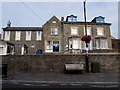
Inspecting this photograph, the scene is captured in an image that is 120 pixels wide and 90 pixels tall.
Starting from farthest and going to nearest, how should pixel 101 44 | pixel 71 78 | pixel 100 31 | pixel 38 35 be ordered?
pixel 38 35 → pixel 100 31 → pixel 101 44 → pixel 71 78

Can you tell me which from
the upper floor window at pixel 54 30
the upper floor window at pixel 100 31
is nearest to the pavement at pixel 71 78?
the upper floor window at pixel 54 30

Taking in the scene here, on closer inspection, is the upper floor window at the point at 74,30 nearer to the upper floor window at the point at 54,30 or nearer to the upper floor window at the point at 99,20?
the upper floor window at the point at 54,30

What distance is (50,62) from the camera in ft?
39.7

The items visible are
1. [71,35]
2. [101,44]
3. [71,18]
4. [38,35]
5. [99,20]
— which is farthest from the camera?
[38,35]

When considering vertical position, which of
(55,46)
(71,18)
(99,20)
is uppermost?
(71,18)

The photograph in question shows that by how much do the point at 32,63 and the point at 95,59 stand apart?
8.08 meters

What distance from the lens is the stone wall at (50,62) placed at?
11.9 meters

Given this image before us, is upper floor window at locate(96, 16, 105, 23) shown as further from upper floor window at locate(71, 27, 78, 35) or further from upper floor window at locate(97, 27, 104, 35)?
upper floor window at locate(71, 27, 78, 35)

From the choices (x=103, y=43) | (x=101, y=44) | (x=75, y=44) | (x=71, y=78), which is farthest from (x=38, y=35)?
(x=71, y=78)

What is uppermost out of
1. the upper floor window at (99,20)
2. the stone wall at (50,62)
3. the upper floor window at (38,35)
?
the upper floor window at (99,20)

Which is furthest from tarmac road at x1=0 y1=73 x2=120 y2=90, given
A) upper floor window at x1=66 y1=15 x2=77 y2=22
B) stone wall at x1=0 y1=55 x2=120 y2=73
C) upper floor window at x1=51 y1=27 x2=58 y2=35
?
upper floor window at x1=66 y1=15 x2=77 y2=22

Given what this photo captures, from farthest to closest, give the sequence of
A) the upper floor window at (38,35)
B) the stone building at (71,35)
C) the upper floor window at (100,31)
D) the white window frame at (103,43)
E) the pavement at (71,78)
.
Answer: the upper floor window at (38,35)
the upper floor window at (100,31)
the white window frame at (103,43)
the stone building at (71,35)
the pavement at (71,78)

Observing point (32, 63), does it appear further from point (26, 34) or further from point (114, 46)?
point (114, 46)

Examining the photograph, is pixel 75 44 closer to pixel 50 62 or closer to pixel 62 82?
pixel 50 62
